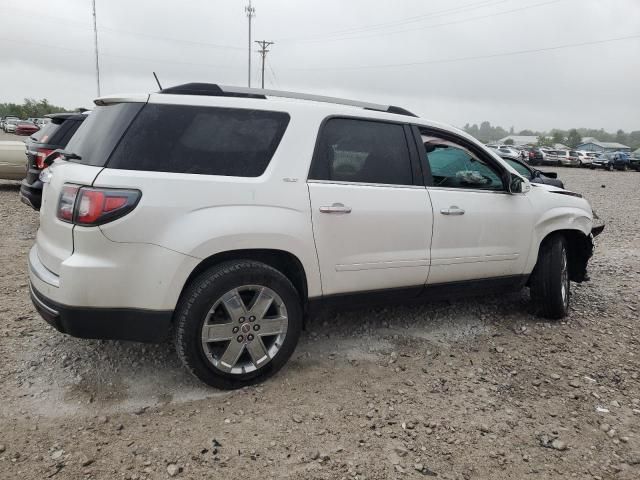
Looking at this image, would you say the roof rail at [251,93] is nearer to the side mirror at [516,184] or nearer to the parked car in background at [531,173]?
the side mirror at [516,184]

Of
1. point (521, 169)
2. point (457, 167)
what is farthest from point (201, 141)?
point (521, 169)

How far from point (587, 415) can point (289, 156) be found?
7.88ft

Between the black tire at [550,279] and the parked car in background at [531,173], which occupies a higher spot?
the parked car in background at [531,173]

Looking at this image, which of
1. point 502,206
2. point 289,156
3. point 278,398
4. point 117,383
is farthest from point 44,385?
point 502,206

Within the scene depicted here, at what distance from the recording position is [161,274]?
272 centimetres

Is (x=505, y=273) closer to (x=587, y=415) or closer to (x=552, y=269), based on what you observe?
(x=552, y=269)

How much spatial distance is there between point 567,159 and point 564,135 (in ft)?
335

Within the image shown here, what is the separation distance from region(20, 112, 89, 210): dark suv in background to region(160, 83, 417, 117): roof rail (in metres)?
4.72

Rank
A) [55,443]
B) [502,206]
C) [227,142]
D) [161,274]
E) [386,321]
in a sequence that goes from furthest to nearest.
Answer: [386,321], [502,206], [227,142], [161,274], [55,443]

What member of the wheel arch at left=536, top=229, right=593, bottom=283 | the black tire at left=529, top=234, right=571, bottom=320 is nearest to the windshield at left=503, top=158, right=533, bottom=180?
the wheel arch at left=536, top=229, right=593, bottom=283

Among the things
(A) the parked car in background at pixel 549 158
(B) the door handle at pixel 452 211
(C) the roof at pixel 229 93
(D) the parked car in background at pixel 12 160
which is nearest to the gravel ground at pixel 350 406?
(B) the door handle at pixel 452 211

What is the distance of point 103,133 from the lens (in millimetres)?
2889

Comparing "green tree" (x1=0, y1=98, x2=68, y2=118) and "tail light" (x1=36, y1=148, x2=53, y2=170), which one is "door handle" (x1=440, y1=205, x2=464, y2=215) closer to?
"tail light" (x1=36, y1=148, x2=53, y2=170)

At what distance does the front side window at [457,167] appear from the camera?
3768 mm
